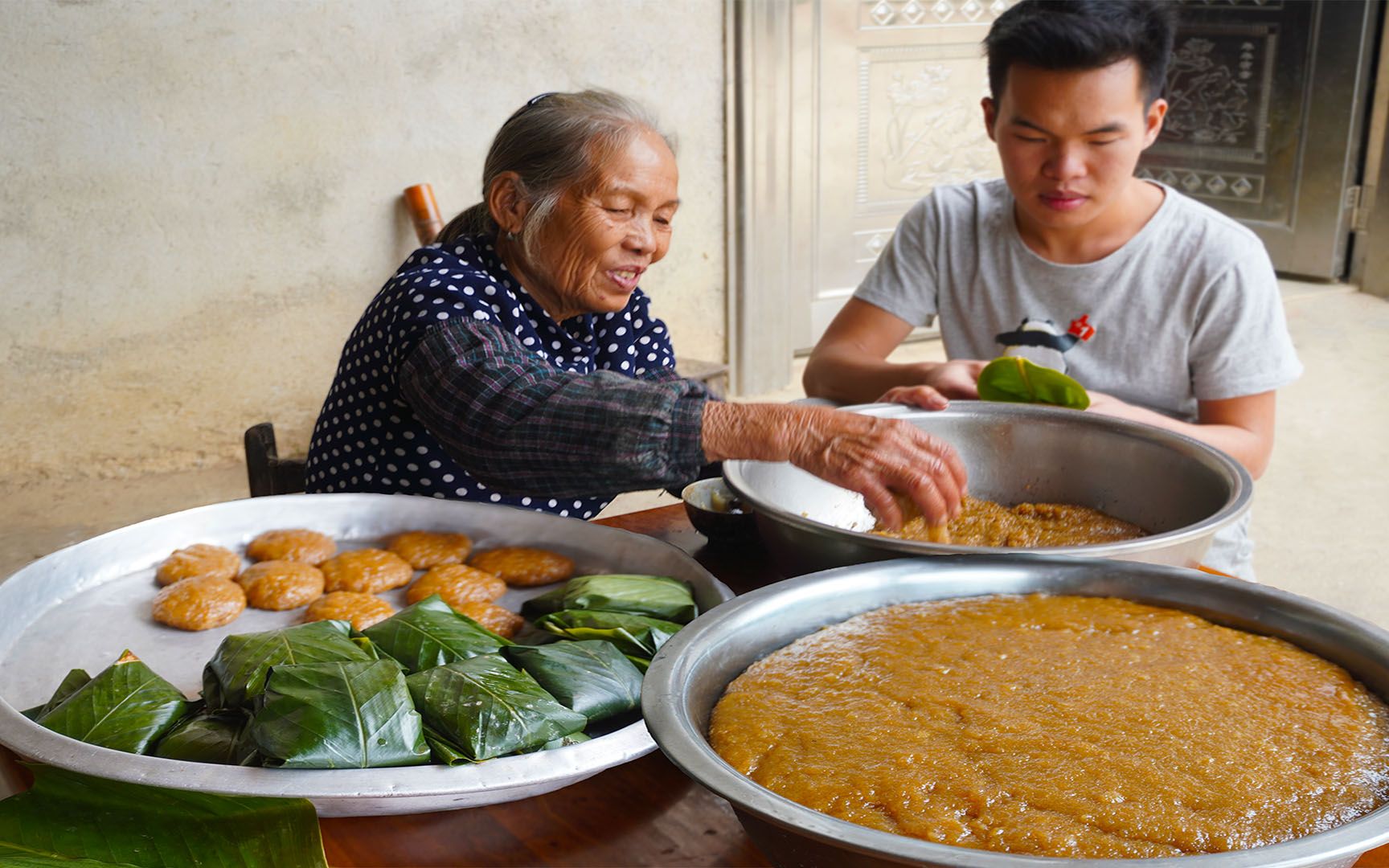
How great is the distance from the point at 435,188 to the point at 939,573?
3428 mm

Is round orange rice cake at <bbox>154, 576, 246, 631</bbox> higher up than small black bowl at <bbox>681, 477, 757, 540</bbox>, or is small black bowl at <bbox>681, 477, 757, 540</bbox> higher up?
small black bowl at <bbox>681, 477, 757, 540</bbox>

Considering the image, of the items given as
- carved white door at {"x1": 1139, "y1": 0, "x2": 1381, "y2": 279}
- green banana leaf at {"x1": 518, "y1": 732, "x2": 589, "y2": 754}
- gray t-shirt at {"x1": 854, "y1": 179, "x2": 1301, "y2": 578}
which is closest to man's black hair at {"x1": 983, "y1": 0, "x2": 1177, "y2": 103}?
gray t-shirt at {"x1": 854, "y1": 179, "x2": 1301, "y2": 578}

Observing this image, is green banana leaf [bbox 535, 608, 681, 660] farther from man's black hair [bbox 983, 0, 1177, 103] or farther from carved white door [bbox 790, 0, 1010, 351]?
carved white door [bbox 790, 0, 1010, 351]

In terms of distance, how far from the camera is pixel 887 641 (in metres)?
1.12

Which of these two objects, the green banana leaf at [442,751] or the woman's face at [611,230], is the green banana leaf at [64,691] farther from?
the woman's face at [611,230]

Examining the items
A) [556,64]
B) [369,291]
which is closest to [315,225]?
[369,291]

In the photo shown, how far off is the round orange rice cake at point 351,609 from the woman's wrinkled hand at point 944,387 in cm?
78

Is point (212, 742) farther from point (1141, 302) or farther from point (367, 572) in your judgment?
point (1141, 302)

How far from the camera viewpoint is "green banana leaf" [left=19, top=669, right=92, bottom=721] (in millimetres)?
1130

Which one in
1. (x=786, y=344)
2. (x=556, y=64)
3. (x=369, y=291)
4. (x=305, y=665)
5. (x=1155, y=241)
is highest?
(x=556, y=64)

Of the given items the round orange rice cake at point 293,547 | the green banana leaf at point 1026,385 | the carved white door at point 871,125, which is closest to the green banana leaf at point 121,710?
the round orange rice cake at point 293,547

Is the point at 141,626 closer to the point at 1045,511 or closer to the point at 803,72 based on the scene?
the point at 1045,511

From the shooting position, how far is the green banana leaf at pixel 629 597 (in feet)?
4.25

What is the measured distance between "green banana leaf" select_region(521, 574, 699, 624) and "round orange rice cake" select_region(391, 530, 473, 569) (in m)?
0.25
